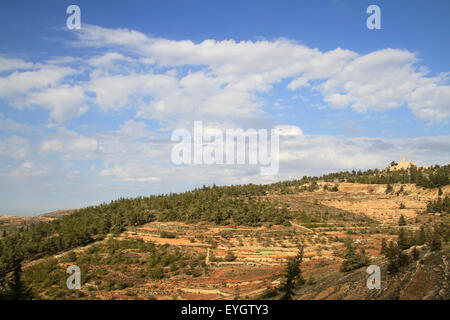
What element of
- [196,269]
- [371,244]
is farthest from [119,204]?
[371,244]

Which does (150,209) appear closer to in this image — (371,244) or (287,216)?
(287,216)

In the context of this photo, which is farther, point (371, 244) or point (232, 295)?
point (371, 244)

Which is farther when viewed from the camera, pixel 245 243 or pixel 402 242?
pixel 245 243

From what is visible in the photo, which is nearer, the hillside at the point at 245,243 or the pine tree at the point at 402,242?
the hillside at the point at 245,243

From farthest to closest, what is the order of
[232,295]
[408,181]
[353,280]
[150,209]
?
[408,181] < [150,209] < [232,295] < [353,280]

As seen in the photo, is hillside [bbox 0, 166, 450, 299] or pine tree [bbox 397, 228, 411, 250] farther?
pine tree [bbox 397, 228, 411, 250]

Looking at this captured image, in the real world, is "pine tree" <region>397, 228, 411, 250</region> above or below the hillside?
above

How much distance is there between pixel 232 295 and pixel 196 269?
1694 cm

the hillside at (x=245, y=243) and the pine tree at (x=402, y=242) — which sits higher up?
the pine tree at (x=402, y=242)

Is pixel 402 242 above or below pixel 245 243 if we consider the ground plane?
above

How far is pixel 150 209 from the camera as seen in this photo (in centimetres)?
9788
